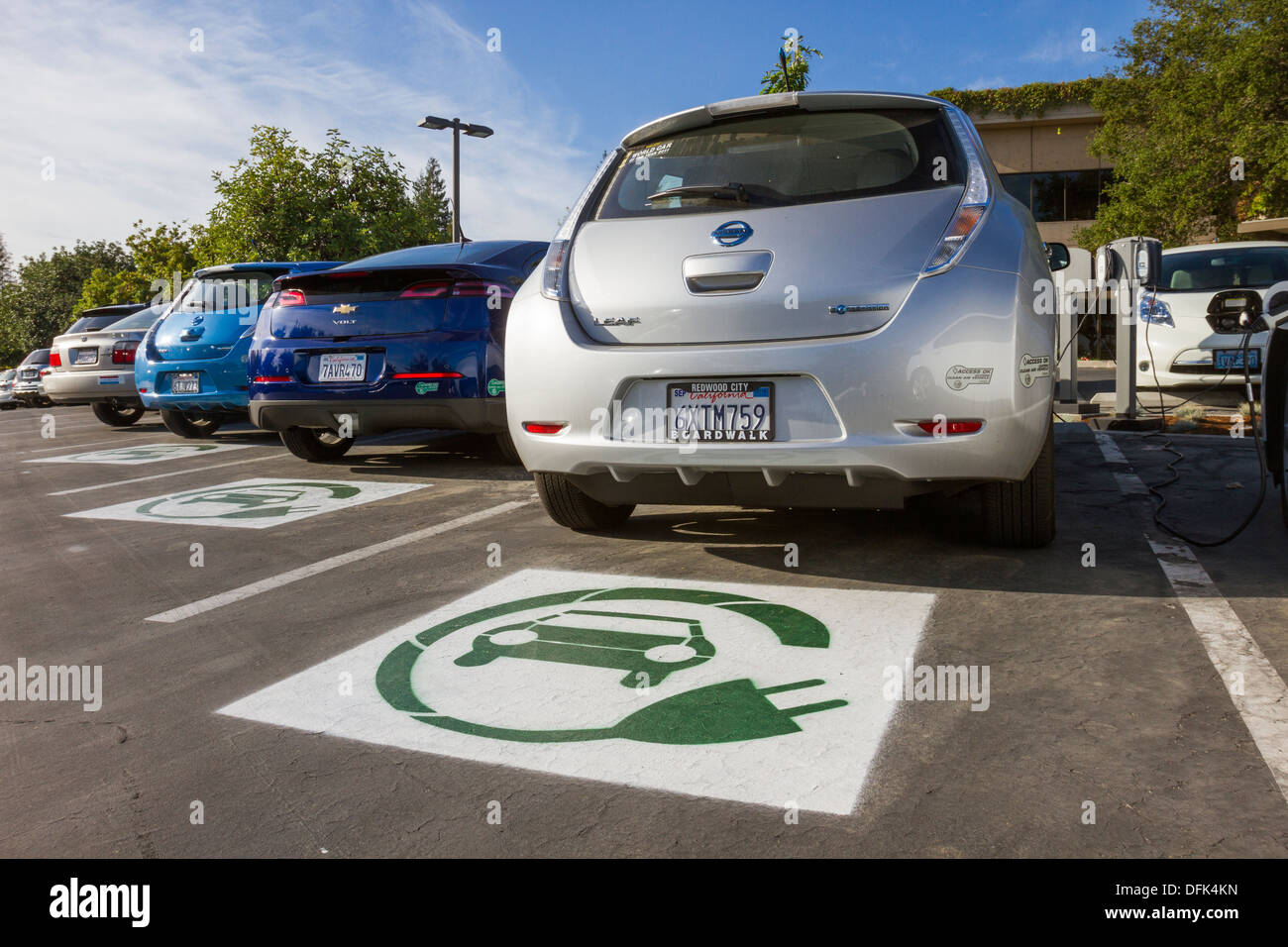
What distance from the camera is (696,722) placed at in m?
2.48

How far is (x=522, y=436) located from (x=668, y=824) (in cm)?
218

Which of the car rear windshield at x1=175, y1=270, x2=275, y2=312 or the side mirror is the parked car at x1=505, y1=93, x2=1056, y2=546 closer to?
the side mirror

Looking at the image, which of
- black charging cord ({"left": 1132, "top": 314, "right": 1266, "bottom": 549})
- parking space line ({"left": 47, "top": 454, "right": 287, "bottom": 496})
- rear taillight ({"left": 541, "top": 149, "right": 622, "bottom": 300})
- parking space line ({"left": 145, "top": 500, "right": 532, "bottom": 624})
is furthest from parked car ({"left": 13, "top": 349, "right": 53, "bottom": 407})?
black charging cord ({"left": 1132, "top": 314, "right": 1266, "bottom": 549})

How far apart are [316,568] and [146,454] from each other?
5783 mm

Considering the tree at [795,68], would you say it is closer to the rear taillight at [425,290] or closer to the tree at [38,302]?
the rear taillight at [425,290]

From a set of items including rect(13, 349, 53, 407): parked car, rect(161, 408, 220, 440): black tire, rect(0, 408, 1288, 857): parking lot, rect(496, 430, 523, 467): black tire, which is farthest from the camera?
rect(13, 349, 53, 407): parked car

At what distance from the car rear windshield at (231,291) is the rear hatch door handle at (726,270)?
639cm

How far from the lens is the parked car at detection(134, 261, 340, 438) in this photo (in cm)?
887

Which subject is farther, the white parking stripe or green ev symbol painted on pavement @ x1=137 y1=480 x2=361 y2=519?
green ev symbol painted on pavement @ x1=137 y1=480 x2=361 y2=519

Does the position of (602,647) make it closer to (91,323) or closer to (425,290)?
(425,290)

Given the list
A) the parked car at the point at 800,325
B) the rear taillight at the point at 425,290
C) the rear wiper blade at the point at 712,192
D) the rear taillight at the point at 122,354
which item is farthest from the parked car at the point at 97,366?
the rear wiper blade at the point at 712,192

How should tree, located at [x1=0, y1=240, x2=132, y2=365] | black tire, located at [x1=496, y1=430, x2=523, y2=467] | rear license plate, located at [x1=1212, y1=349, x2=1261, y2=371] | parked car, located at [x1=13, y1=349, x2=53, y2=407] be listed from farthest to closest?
tree, located at [x1=0, y1=240, x2=132, y2=365] → parked car, located at [x1=13, y1=349, x2=53, y2=407] → rear license plate, located at [x1=1212, y1=349, x2=1261, y2=371] → black tire, located at [x1=496, y1=430, x2=523, y2=467]

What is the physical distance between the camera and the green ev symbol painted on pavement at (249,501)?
18.6 feet

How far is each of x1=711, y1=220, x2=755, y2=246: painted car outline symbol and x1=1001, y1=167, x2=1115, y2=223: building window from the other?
109 feet
